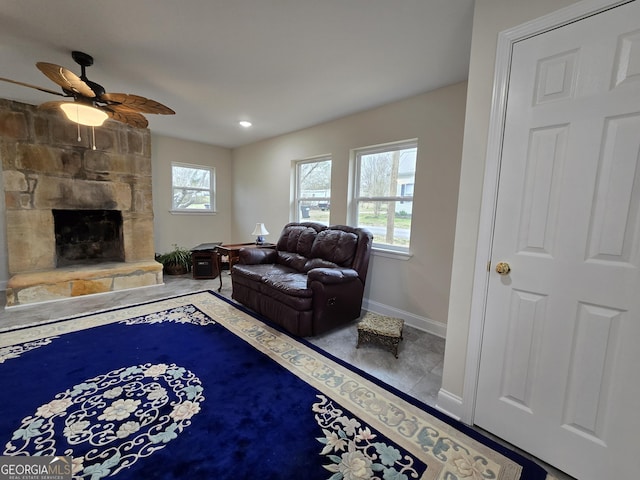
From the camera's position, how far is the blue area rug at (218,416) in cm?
127

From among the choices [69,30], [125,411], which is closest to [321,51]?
[69,30]

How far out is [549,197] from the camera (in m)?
1.29

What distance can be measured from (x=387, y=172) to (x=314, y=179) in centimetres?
128

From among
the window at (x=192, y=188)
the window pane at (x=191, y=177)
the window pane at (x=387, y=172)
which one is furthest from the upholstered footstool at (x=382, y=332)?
the window pane at (x=191, y=177)

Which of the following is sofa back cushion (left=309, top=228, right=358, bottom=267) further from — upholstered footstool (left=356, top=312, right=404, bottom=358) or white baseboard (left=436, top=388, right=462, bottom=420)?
white baseboard (left=436, top=388, right=462, bottom=420)

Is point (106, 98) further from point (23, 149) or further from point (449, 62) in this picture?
point (449, 62)

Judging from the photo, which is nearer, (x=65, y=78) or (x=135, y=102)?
(x=65, y=78)

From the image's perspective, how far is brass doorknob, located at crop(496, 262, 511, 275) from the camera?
1.41 metres

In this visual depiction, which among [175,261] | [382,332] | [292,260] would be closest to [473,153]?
[382,332]

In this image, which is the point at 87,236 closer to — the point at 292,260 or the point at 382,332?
the point at 292,260

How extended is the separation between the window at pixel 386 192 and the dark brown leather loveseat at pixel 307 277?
39 centimetres

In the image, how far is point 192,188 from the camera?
5.16 meters

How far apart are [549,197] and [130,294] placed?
4.53m

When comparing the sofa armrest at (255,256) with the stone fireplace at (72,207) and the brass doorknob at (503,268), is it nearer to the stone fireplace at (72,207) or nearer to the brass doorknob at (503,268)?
the stone fireplace at (72,207)
